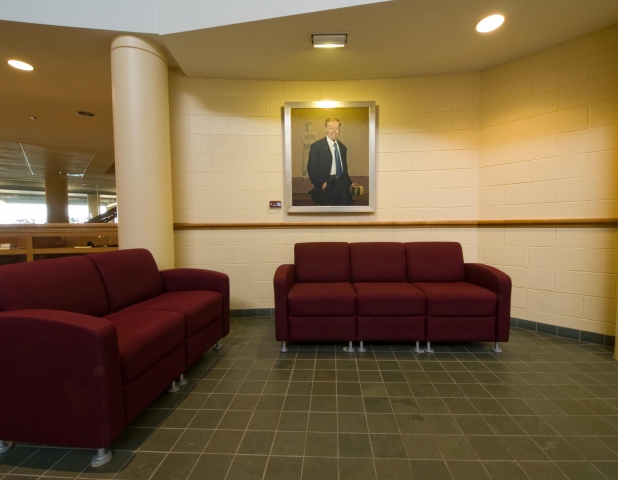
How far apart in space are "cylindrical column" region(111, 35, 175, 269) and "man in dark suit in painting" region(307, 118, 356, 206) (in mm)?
1600

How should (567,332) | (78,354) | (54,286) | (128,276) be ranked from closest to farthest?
(78,354) → (54,286) → (128,276) → (567,332)

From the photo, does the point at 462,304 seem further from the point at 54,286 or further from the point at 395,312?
the point at 54,286

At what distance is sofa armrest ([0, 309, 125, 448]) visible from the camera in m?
1.23

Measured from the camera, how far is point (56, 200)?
1013 centimetres

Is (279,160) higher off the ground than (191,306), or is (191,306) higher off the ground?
(279,160)

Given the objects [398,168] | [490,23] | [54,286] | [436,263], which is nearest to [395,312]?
[436,263]

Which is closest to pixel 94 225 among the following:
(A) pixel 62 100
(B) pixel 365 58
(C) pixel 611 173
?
(A) pixel 62 100

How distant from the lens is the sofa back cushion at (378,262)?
114 inches

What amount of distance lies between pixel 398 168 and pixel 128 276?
2.95 m

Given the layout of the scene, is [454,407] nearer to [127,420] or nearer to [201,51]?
[127,420]

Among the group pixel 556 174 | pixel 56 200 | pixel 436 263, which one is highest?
pixel 56 200

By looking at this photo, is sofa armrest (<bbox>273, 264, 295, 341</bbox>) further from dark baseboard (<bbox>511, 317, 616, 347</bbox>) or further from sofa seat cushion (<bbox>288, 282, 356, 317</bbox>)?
dark baseboard (<bbox>511, 317, 616, 347</bbox>)

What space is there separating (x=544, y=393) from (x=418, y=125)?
9.06 feet

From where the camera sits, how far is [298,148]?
129 inches
